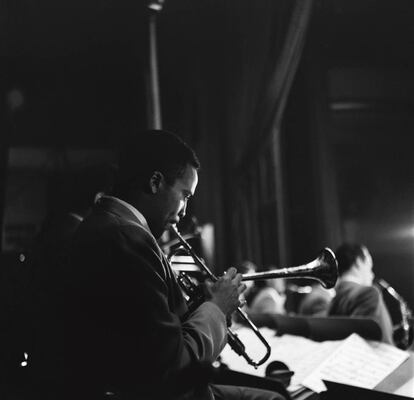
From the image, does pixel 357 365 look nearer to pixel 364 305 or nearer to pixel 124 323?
pixel 124 323

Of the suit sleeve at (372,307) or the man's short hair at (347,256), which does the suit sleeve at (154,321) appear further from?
the man's short hair at (347,256)

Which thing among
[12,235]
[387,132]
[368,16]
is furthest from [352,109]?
[12,235]

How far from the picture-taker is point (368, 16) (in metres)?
4.52

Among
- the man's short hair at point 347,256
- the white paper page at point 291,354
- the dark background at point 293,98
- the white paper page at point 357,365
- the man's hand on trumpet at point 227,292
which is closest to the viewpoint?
the man's hand on trumpet at point 227,292

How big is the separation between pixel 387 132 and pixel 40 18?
134 inches

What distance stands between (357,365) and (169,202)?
86cm

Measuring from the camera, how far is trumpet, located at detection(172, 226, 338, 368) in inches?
54.0

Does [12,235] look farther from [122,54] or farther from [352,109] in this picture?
[352,109]

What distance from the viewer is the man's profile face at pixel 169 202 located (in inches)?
50.5

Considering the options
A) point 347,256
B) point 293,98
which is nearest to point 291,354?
point 347,256

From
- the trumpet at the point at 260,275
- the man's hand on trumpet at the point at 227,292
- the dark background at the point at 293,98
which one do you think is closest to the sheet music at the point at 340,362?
the trumpet at the point at 260,275

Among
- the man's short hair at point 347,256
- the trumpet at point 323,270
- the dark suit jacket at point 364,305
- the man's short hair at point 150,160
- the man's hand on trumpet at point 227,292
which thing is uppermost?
the man's short hair at point 150,160

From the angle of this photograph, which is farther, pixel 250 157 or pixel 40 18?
pixel 250 157

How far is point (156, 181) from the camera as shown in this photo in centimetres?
128
